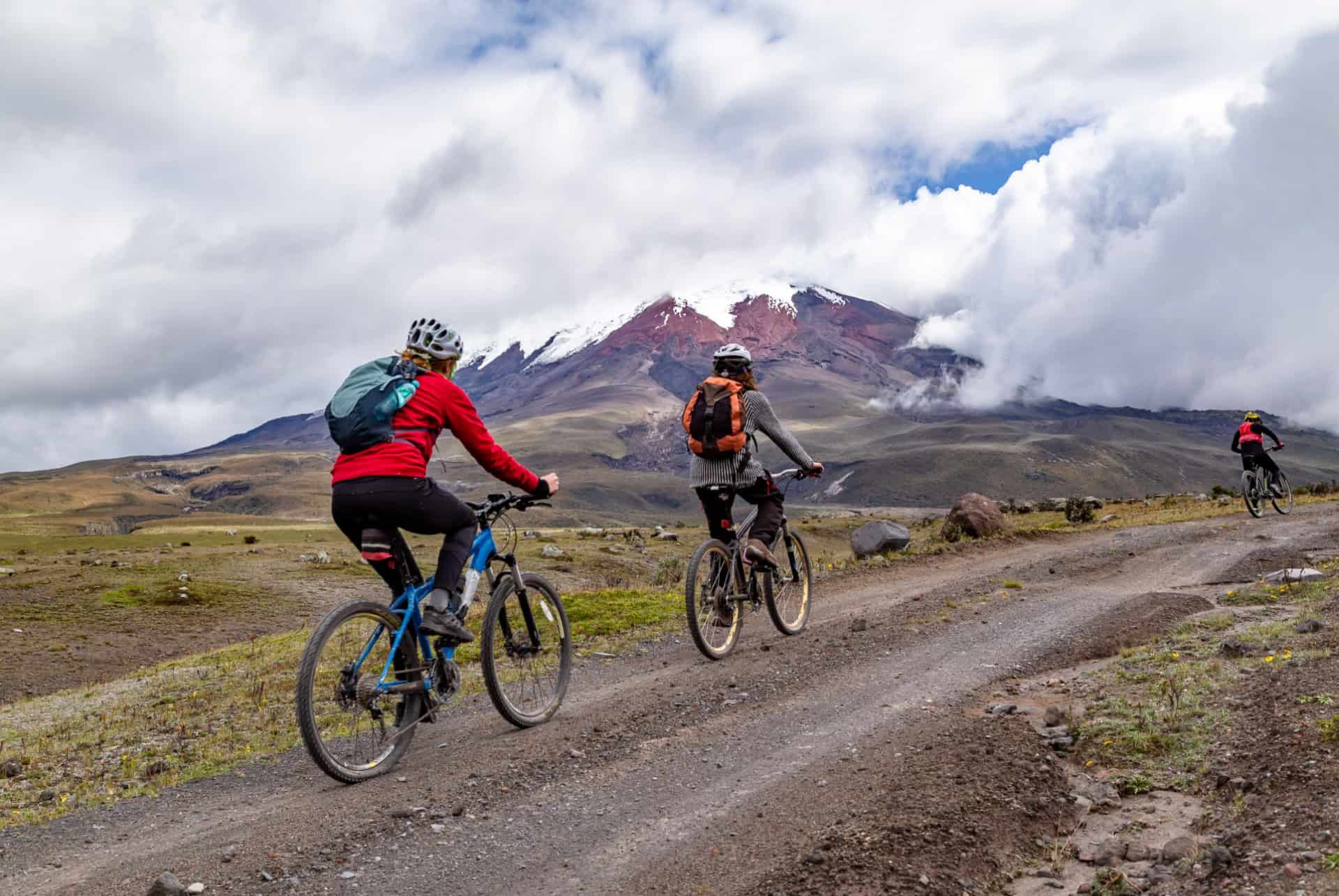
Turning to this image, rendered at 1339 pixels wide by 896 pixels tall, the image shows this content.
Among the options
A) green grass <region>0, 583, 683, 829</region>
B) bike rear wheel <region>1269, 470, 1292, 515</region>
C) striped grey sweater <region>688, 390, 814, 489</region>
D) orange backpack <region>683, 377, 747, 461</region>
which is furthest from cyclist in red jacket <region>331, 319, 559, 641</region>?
bike rear wheel <region>1269, 470, 1292, 515</region>

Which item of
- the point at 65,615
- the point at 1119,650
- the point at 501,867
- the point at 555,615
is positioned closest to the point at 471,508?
the point at 555,615

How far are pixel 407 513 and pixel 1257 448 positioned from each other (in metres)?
26.0

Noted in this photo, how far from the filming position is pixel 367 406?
6.72 metres

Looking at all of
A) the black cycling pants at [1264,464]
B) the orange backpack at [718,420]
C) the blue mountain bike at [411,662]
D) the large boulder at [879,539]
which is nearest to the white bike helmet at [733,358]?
the orange backpack at [718,420]

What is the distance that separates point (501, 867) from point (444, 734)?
10.0 ft

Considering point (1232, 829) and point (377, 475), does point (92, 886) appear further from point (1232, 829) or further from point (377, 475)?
point (1232, 829)

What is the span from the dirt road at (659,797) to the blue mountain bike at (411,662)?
293mm

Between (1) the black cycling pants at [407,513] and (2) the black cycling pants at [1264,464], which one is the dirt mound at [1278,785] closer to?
(1) the black cycling pants at [407,513]

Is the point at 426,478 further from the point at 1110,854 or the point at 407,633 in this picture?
the point at 1110,854

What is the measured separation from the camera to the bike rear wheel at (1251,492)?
25484mm

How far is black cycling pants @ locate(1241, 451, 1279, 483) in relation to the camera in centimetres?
2581

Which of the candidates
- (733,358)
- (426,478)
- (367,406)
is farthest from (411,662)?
(733,358)

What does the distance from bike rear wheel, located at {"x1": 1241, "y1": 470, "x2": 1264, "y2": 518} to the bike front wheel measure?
1876cm

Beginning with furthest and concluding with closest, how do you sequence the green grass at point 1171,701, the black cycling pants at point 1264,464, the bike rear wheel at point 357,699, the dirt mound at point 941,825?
1. the black cycling pants at point 1264,464
2. the bike rear wheel at point 357,699
3. the green grass at point 1171,701
4. the dirt mound at point 941,825
